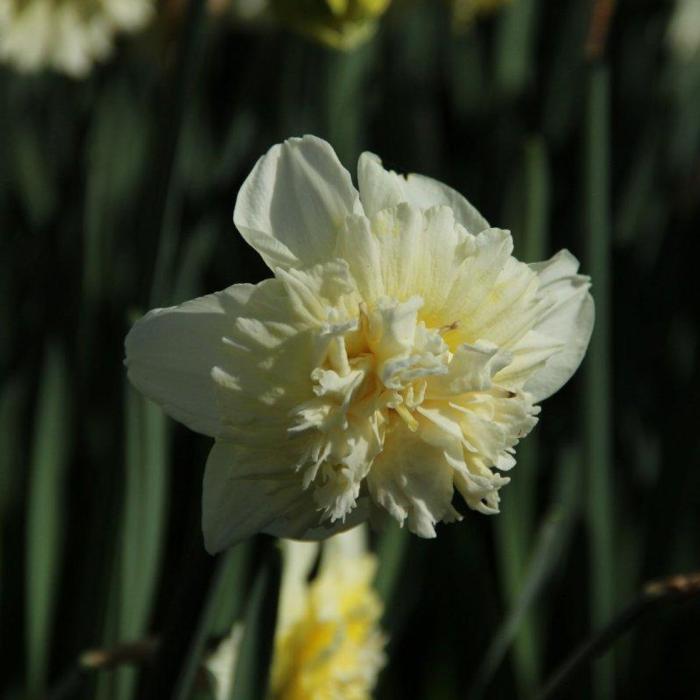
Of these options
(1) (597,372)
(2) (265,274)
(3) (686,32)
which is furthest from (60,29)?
(3) (686,32)

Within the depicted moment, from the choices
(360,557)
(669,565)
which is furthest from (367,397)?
(669,565)

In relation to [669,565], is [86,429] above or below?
above

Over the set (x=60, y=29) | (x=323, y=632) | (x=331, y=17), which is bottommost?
(x=323, y=632)

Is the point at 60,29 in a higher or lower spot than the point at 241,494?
higher

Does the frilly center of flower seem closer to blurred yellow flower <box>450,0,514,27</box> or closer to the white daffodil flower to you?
the white daffodil flower

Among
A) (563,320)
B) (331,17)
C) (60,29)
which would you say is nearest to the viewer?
(563,320)

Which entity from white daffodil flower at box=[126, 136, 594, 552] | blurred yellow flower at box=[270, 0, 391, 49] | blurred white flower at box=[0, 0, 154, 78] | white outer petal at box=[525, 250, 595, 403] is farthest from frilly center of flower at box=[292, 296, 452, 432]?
blurred white flower at box=[0, 0, 154, 78]

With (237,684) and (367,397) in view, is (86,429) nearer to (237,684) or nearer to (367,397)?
(237,684)

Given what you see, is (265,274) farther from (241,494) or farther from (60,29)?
(241,494)
